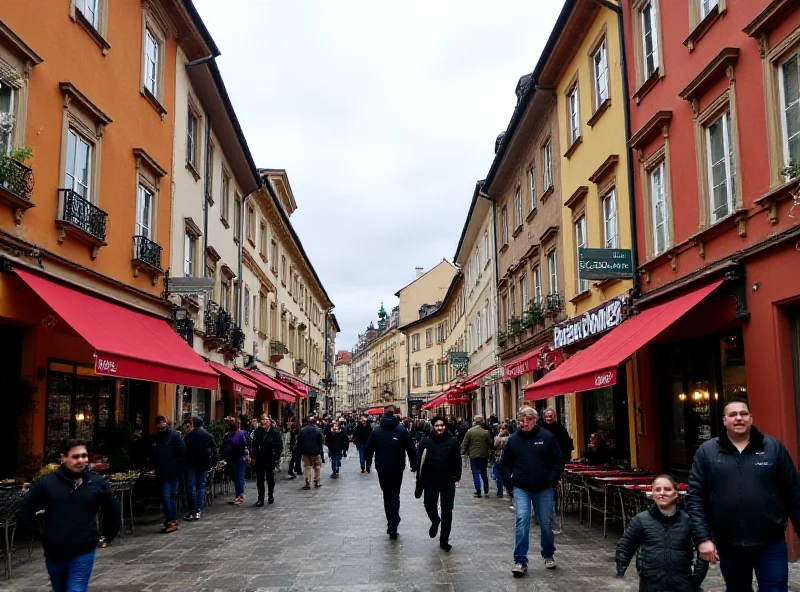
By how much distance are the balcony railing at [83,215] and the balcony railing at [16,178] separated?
41.7 inches

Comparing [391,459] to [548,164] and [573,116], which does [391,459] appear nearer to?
[573,116]

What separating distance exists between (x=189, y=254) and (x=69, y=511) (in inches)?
542

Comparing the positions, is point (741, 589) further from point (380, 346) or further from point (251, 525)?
point (380, 346)

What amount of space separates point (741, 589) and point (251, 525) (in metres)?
8.42

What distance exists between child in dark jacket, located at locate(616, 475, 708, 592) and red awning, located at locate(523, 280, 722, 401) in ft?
17.4

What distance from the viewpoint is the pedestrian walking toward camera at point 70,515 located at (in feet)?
18.3

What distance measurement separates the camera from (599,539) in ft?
33.3

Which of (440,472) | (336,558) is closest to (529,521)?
(440,472)

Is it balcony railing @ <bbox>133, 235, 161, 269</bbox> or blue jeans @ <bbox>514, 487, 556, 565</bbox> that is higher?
balcony railing @ <bbox>133, 235, 161, 269</bbox>

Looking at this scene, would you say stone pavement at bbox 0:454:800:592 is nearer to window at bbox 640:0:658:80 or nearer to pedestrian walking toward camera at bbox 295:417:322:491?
pedestrian walking toward camera at bbox 295:417:322:491

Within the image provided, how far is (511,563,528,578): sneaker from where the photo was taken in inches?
311

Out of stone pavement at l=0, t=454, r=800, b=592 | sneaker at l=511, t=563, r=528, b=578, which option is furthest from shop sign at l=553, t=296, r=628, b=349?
sneaker at l=511, t=563, r=528, b=578

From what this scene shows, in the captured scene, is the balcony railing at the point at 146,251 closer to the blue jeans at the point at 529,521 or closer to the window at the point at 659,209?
the blue jeans at the point at 529,521

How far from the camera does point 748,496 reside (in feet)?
16.5
